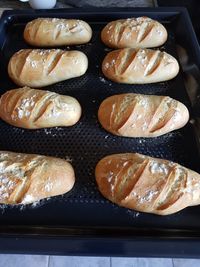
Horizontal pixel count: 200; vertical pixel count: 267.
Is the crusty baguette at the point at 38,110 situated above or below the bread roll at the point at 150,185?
above

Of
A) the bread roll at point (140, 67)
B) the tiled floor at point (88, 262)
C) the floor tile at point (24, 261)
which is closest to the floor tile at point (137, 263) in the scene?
the tiled floor at point (88, 262)

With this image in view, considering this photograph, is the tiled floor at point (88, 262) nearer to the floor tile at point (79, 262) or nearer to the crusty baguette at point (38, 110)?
the floor tile at point (79, 262)

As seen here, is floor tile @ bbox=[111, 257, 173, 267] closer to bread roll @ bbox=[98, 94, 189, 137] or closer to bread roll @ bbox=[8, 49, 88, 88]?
bread roll @ bbox=[98, 94, 189, 137]

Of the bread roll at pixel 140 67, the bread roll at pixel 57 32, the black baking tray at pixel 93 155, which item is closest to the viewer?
the black baking tray at pixel 93 155

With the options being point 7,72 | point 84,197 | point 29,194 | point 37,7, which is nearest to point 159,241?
point 84,197

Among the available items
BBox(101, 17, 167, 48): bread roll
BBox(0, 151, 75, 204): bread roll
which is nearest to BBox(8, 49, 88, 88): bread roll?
BBox(101, 17, 167, 48): bread roll

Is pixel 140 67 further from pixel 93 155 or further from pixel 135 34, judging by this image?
pixel 93 155
